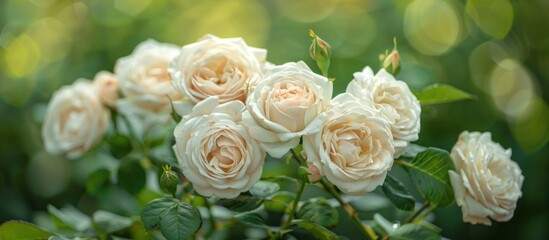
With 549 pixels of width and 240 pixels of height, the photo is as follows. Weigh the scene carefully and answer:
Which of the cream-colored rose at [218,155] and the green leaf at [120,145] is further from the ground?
the cream-colored rose at [218,155]


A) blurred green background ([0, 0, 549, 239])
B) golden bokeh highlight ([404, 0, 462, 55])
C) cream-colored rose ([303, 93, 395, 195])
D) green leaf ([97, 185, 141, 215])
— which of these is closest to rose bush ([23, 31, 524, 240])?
cream-colored rose ([303, 93, 395, 195])

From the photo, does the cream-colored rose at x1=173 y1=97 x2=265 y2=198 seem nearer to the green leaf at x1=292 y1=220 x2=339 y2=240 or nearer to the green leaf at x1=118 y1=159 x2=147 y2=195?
the green leaf at x1=292 y1=220 x2=339 y2=240

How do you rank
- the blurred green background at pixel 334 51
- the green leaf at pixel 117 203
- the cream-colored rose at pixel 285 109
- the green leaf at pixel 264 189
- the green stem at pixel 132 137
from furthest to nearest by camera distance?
the blurred green background at pixel 334 51 < the green leaf at pixel 117 203 < the green stem at pixel 132 137 < the green leaf at pixel 264 189 < the cream-colored rose at pixel 285 109

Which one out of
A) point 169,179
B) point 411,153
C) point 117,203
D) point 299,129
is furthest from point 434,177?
point 117,203

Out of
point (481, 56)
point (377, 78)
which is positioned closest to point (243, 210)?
point (377, 78)

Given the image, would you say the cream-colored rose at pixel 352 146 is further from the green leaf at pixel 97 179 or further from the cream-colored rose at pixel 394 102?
the green leaf at pixel 97 179

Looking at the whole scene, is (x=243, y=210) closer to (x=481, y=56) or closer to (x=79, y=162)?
(x=79, y=162)

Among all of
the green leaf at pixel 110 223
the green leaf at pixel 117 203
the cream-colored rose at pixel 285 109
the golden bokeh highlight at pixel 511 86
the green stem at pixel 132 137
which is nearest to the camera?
the cream-colored rose at pixel 285 109

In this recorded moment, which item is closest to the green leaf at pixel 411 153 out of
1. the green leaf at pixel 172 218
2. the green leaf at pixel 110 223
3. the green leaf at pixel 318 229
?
the green leaf at pixel 318 229
